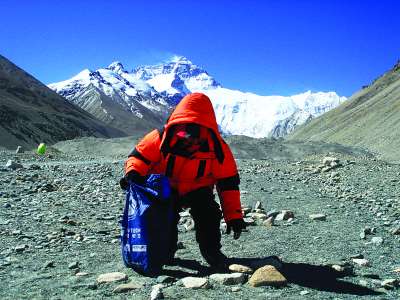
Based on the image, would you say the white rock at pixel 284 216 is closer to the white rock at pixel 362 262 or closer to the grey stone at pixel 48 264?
the white rock at pixel 362 262

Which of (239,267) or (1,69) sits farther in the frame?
(1,69)

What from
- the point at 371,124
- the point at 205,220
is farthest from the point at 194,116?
the point at 371,124

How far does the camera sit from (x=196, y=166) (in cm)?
634

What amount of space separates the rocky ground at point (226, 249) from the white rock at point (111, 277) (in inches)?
0.5

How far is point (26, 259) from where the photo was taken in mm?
6734

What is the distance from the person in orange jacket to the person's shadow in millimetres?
225

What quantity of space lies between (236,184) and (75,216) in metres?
4.28

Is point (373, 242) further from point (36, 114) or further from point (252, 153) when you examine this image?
point (36, 114)

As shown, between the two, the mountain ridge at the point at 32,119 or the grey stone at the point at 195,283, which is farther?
the mountain ridge at the point at 32,119

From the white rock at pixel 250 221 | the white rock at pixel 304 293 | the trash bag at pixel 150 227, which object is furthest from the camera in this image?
the white rock at pixel 250 221

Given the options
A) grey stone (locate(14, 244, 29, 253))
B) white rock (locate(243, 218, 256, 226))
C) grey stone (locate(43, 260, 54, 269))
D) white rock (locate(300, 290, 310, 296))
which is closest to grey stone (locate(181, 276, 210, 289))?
white rock (locate(300, 290, 310, 296))

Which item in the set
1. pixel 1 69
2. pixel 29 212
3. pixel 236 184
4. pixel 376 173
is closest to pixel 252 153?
pixel 376 173

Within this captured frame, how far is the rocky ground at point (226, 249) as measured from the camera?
5.23m

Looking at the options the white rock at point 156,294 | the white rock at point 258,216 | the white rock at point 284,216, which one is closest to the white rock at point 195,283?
the white rock at point 156,294
